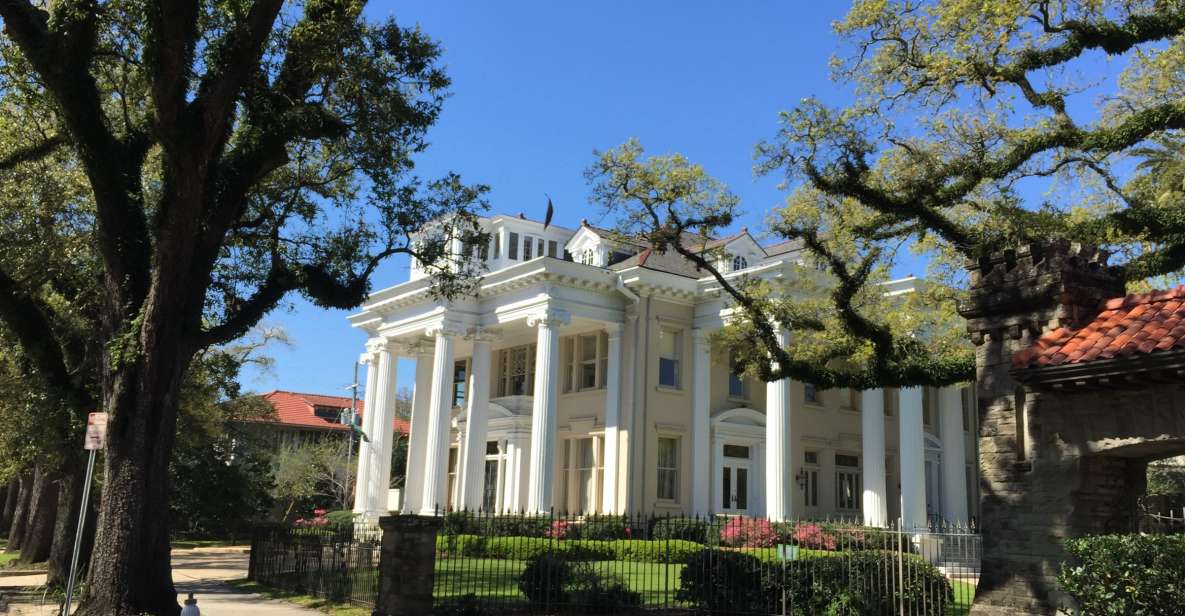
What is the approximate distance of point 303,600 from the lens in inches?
642

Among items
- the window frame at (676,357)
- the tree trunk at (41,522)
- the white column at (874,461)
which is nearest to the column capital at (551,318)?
the window frame at (676,357)

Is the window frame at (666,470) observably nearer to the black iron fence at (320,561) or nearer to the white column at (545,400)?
the white column at (545,400)

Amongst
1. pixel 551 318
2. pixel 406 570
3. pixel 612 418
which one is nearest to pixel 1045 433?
pixel 406 570

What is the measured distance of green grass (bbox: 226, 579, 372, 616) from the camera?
14.5 metres

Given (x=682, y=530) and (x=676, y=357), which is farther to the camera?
(x=676, y=357)

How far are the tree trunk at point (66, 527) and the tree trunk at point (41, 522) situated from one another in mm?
6052

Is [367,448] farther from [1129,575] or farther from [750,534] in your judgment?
[1129,575]

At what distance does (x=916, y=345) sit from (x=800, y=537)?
8.47 meters

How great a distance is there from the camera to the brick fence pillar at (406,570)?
40.6 feet

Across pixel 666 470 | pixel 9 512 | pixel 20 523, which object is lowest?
pixel 9 512

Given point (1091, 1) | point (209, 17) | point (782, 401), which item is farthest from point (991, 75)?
point (782, 401)

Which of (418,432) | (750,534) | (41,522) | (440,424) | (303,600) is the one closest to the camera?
(303,600)

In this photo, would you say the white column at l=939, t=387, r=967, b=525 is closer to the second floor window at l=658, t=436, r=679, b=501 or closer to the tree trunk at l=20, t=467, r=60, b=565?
the second floor window at l=658, t=436, r=679, b=501

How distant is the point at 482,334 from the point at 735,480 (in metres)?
9.53
